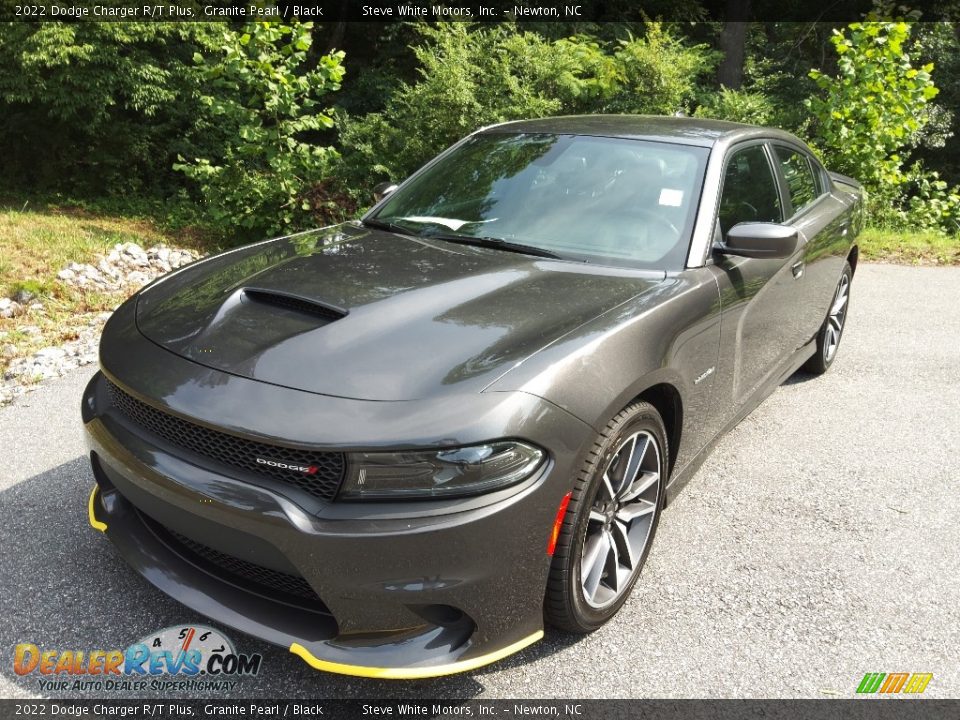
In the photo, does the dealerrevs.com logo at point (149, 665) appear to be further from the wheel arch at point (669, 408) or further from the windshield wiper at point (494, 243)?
the windshield wiper at point (494, 243)

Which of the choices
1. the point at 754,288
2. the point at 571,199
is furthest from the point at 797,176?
the point at 571,199

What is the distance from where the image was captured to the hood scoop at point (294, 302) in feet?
8.08

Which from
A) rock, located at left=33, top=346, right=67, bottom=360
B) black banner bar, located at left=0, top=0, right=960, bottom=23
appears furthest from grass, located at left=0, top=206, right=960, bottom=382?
black banner bar, located at left=0, top=0, right=960, bottom=23

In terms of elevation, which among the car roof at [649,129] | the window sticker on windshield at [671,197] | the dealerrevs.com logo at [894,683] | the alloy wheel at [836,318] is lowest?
the dealerrevs.com logo at [894,683]

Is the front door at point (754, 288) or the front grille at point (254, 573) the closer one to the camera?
the front grille at point (254, 573)

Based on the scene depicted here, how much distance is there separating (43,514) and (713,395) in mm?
2673

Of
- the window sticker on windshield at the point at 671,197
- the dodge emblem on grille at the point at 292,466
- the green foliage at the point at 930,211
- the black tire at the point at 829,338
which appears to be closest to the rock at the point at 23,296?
the dodge emblem on grille at the point at 292,466

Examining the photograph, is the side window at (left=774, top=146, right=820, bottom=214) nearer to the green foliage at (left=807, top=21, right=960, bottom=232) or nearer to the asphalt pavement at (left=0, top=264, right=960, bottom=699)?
the asphalt pavement at (left=0, top=264, right=960, bottom=699)

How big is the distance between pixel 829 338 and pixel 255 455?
13.3 feet

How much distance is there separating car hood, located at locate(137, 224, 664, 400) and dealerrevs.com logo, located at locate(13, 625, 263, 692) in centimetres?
88

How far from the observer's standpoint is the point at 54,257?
657 cm

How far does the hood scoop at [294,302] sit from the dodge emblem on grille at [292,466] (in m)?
0.55

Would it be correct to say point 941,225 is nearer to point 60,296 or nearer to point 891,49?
point 891,49

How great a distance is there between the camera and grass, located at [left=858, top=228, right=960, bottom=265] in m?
8.77
